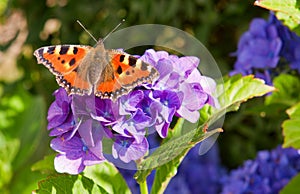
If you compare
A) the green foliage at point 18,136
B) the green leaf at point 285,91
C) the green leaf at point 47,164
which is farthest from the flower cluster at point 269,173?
the green foliage at point 18,136

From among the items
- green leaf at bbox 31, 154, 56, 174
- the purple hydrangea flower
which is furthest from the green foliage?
the purple hydrangea flower

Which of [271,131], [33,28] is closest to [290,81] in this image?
[271,131]

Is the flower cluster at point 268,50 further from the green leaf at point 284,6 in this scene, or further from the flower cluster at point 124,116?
the flower cluster at point 124,116

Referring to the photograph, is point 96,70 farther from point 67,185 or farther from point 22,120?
point 22,120

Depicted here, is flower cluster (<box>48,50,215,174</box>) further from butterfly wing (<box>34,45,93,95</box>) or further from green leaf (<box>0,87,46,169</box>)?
green leaf (<box>0,87,46,169</box>)

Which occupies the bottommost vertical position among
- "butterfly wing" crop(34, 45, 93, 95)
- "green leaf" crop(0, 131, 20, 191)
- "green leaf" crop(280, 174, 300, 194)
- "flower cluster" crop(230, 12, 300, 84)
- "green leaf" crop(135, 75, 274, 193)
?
"green leaf" crop(0, 131, 20, 191)

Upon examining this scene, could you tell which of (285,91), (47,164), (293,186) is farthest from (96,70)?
(285,91)

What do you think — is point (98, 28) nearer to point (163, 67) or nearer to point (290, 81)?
point (290, 81)
